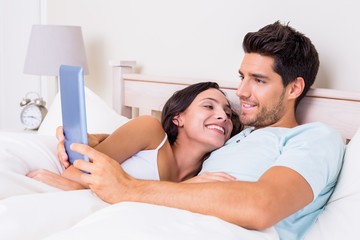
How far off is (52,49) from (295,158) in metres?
1.51

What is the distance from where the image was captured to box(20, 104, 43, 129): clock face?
2393 mm

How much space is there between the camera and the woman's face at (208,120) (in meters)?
1.49

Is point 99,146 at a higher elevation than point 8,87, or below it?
higher

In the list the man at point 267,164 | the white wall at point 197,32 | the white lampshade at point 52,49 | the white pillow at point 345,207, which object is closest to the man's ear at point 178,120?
the man at point 267,164

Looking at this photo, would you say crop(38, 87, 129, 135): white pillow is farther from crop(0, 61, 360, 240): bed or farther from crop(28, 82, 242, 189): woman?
crop(28, 82, 242, 189): woman

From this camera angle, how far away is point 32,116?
94.5 inches

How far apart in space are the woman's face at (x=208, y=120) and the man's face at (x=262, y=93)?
11 cm

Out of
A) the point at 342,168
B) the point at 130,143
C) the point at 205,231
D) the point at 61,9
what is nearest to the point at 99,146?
the point at 130,143

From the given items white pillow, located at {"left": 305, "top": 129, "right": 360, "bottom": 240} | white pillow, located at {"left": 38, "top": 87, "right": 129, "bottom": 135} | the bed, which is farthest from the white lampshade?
white pillow, located at {"left": 305, "top": 129, "right": 360, "bottom": 240}

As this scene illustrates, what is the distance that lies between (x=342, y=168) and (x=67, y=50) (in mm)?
1507

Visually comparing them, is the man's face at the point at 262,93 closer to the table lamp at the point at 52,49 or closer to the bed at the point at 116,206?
the bed at the point at 116,206

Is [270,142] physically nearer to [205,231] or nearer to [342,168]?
[342,168]

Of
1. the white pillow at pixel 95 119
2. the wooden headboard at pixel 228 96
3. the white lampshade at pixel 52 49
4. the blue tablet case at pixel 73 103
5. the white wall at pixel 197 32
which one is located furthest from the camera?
the white lampshade at pixel 52 49

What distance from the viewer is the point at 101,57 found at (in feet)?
8.13
